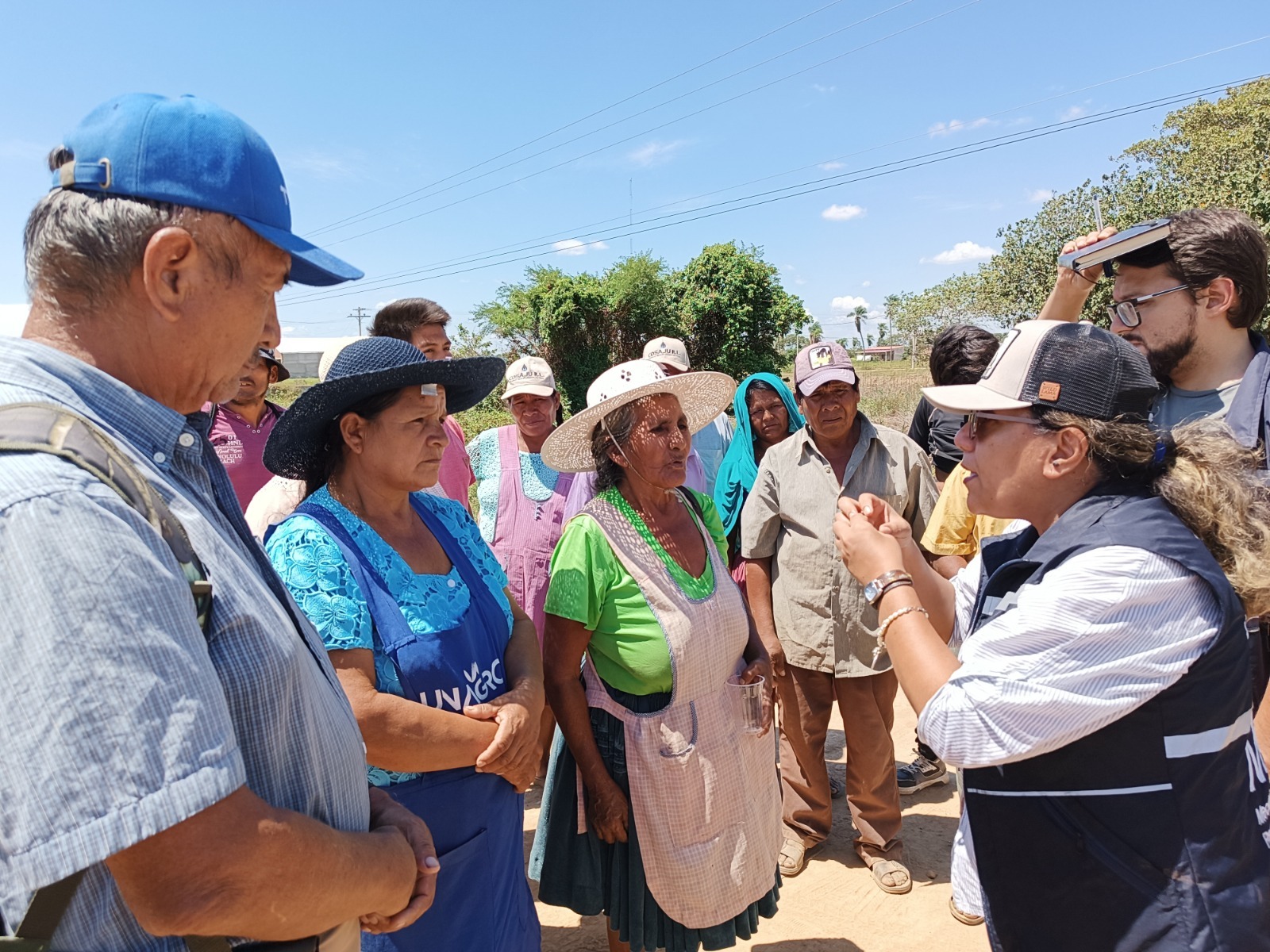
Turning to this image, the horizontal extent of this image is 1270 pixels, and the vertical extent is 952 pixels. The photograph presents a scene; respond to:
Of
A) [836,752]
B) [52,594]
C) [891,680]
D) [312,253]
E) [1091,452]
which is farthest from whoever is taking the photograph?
[836,752]

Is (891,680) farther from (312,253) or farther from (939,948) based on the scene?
(312,253)

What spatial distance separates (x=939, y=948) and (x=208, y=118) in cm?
357

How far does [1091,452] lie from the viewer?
1.62 m

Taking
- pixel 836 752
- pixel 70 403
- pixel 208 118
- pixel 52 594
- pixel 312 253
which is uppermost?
pixel 208 118

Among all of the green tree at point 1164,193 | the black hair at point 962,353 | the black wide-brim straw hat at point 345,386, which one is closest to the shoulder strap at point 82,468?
the black wide-brim straw hat at point 345,386

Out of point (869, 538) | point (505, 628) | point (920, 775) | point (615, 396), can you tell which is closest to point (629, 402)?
point (615, 396)

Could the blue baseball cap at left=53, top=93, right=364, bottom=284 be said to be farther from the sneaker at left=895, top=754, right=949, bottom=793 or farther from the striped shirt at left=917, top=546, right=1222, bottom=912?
the sneaker at left=895, top=754, right=949, bottom=793

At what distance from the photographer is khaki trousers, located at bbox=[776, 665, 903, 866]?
3590 millimetres

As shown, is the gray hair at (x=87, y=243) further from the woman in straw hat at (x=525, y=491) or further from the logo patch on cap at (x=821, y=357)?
the logo patch on cap at (x=821, y=357)

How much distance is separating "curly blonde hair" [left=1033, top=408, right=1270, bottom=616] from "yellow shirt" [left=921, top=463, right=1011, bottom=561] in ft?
5.34

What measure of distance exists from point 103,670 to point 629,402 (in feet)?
6.96

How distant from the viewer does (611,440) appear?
276cm

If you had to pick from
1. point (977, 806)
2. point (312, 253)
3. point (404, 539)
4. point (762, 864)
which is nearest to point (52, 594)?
point (312, 253)

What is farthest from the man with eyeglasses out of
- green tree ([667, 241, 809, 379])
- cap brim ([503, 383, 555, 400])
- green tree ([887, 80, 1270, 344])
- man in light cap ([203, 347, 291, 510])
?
green tree ([667, 241, 809, 379])
